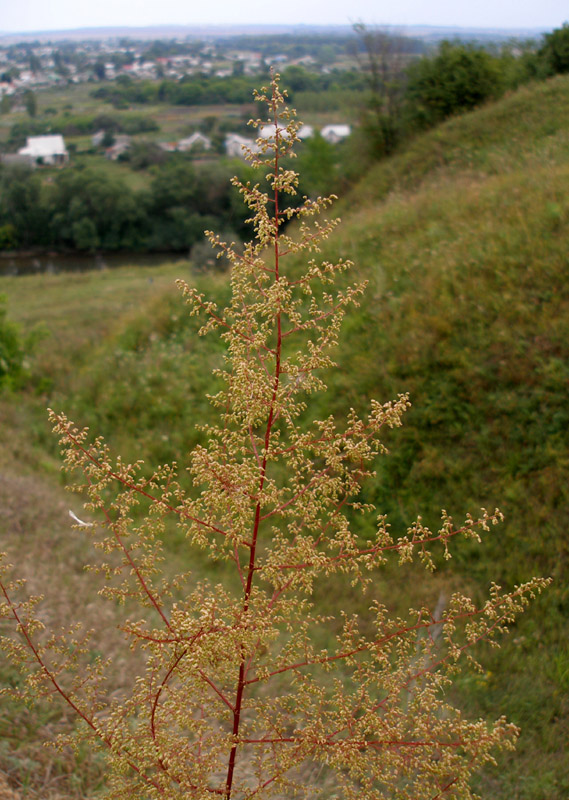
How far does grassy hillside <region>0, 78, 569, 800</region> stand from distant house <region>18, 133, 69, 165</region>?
94.4 feet

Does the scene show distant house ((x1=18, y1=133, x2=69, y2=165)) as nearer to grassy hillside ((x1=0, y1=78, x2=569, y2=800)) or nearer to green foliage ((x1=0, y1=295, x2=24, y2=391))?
grassy hillside ((x1=0, y1=78, x2=569, y2=800))

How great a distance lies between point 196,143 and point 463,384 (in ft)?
136

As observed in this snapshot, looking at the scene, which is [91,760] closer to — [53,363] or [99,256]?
[53,363]

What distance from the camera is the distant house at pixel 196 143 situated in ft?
142

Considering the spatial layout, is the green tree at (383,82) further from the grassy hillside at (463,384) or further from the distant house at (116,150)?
the distant house at (116,150)

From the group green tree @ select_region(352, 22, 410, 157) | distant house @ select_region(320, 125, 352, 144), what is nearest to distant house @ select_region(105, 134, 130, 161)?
distant house @ select_region(320, 125, 352, 144)

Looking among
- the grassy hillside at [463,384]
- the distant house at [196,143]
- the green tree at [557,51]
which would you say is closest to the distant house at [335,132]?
the distant house at [196,143]

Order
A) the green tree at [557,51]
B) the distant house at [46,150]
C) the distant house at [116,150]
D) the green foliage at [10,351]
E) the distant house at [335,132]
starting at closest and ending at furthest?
the green foliage at [10,351]
the green tree at [557,51]
the distant house at [46,150]
the distant house at [335,132]
the distant house at [116,150]

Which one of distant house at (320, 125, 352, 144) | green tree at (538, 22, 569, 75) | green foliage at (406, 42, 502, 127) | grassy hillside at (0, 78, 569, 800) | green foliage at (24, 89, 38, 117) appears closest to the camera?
grassy hillside at (0, 78, 569, 800)

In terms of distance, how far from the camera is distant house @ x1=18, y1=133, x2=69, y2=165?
120 ft

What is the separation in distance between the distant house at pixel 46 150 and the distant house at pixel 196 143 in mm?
8889

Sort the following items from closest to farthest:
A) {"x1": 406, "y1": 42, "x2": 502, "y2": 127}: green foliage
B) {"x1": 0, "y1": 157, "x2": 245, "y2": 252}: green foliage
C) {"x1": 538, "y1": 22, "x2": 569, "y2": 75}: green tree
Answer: {"x1": 538, "y1": 22, "x2": 569, "y2": 75}: green tree, {"x1": 406, "y1": 42, "x2": 502, "y2": 127}: green foliage, {"x1": 0, "y1": 157, "x2": 245, "y2": 252}: green foliage

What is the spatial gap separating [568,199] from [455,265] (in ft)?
6.56

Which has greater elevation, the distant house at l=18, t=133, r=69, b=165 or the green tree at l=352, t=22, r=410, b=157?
the green tree at l=352, t=22, r=410, b=157
